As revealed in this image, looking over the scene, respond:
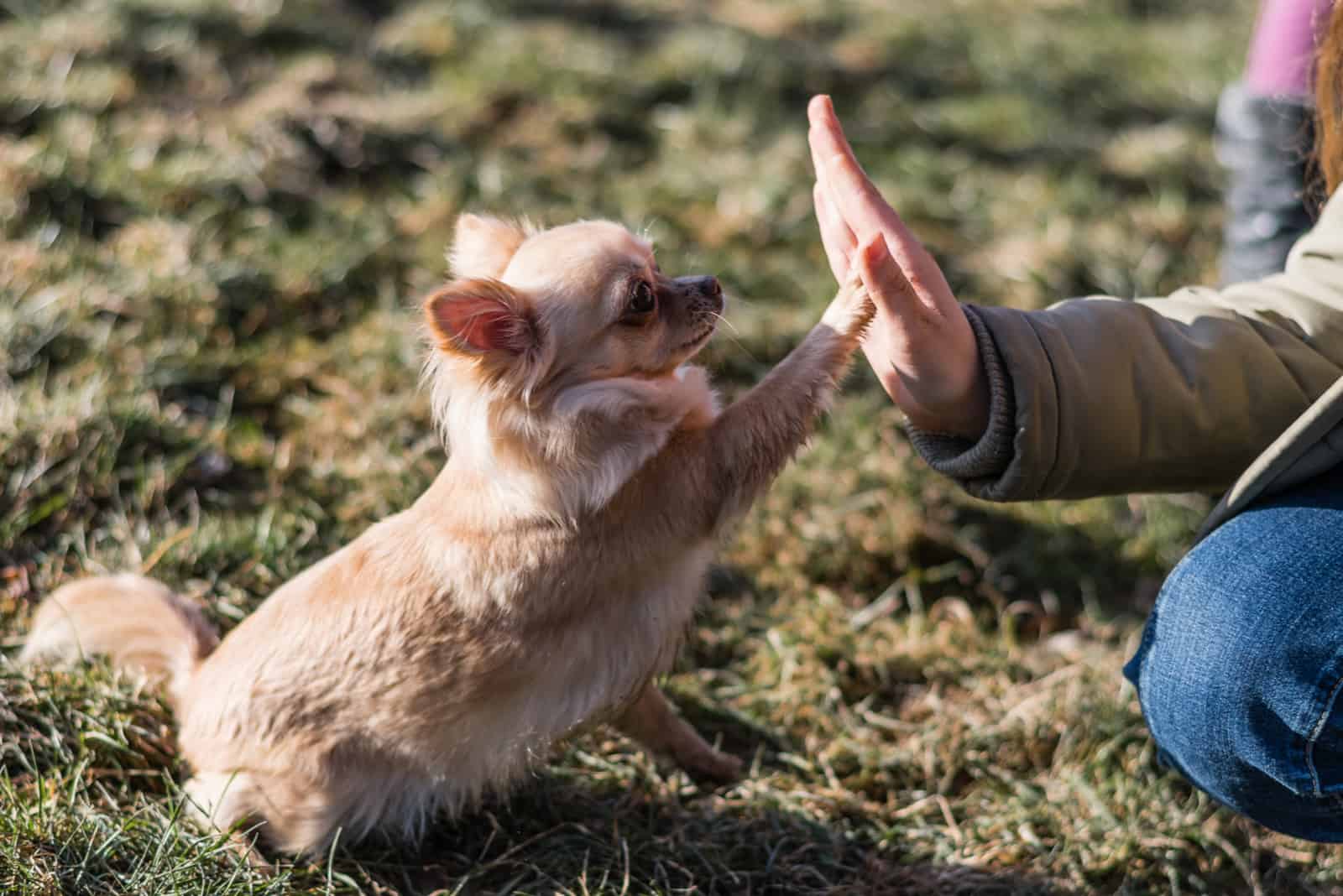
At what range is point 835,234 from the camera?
2309 mm

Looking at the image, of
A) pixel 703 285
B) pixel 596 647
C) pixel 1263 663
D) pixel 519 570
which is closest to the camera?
pixel 1263 663

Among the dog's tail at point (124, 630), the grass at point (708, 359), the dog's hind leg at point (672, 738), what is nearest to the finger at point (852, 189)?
the dog's hind leg at point (672, 738)

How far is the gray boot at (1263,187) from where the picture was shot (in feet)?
12.9

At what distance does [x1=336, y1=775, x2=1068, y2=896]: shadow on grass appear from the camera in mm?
2473

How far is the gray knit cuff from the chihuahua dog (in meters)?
0.23

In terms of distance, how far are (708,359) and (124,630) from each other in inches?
75.6

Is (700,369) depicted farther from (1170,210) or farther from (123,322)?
(1170,210)

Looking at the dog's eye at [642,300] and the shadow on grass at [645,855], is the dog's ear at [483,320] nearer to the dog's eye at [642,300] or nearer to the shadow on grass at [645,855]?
the dog's eye at [642,300]

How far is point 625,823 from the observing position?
103 inches

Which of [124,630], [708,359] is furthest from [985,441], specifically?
[124,630]

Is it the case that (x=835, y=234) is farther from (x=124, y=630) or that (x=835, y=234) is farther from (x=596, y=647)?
(x=124, y=630)

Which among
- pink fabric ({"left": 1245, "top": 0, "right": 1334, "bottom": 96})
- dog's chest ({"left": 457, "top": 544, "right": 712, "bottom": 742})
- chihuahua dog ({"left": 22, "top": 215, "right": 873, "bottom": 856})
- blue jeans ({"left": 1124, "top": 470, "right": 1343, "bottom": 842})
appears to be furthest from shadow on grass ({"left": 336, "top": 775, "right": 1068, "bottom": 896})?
pink fabric ({"left": 1245, "top": 0, "right": 1334, "bottom": 96})

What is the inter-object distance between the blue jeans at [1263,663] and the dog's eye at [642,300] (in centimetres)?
114

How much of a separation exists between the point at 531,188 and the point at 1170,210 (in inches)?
101
